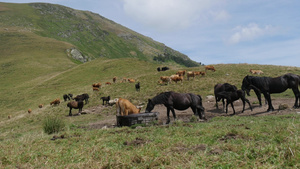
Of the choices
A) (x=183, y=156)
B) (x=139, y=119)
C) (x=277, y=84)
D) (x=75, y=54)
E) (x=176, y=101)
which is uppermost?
(x=75, y=54)

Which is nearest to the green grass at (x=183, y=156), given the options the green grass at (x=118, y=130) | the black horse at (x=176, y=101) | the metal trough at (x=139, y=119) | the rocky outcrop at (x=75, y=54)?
the green grass at (x=118, y=130)

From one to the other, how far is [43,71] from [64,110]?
47770 mm

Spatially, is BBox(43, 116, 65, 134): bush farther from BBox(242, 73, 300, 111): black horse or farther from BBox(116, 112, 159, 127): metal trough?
BBox(242, 73, 300, 111): black horse

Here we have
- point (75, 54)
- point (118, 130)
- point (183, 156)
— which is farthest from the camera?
point (75, 54)

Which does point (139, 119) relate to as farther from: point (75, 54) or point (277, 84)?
point (75, 54)

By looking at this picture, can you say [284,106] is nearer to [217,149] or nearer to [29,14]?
[217,149]

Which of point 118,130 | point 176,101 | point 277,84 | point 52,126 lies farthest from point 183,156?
point 277,84

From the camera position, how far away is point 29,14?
17562 centimetres

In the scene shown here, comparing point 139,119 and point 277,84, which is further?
point 277,84

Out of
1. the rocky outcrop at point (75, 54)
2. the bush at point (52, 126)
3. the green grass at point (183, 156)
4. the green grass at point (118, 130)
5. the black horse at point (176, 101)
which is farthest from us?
the rocky outcrop at point (75, 54)

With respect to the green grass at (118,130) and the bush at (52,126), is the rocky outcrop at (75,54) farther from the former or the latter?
the bush at (52,126)

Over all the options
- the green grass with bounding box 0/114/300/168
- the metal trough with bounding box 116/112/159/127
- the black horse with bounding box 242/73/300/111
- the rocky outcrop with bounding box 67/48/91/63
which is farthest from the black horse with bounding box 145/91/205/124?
the rocky outcrop with bounding box 67/48/91/63

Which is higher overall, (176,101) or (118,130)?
(176,101)

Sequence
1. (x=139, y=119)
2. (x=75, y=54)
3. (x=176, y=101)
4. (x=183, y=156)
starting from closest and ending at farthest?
1. (x=183, y=156)
2. (x=139, y=119)
3. (x=176, y=101)
4. (x=75, y=54)
